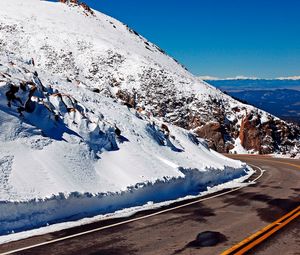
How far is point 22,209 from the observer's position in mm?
10586

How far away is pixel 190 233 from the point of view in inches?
395

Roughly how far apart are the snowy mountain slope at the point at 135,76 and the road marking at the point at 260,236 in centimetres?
3767

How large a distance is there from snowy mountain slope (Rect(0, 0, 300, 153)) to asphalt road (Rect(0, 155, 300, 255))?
3601 centimetres

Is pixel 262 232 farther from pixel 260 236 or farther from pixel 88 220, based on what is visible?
pixel 88 220

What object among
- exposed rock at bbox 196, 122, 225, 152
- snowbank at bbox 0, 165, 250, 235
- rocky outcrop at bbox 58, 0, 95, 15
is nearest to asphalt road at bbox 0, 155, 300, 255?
snowbank at bbox 0, 165, 250, 235

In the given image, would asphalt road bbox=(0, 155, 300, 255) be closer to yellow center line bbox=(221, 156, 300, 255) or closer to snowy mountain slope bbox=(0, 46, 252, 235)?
yellow center line bbox=(221, 156, 300, 255)

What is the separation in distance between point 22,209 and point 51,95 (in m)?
8.62

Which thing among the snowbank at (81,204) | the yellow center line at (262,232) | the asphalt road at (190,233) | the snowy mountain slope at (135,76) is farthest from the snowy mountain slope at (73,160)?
the snowy mountain slope at (135,76)

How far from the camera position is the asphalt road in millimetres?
8586

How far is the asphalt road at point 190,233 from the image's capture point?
8586 mm

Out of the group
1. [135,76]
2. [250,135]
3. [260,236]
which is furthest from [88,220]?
[135,76]

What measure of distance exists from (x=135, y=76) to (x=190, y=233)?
49.5 m

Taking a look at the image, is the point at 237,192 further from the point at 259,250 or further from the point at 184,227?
the point at 259,250

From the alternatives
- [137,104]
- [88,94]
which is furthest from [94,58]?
[88,94]
